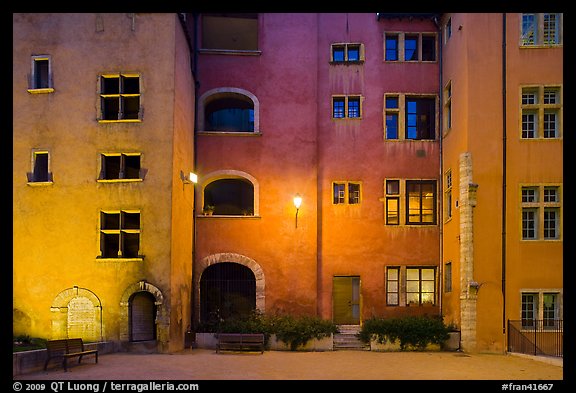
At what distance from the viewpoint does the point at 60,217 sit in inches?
858

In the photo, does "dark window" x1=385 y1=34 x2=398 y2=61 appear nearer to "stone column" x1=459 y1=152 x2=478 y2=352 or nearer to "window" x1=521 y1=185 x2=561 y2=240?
"stone column" x1=459 y1=152 x2=478 y2=352

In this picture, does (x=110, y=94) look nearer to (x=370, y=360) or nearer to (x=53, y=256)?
(x=53, y=256)

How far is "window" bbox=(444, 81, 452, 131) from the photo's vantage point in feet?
80.2

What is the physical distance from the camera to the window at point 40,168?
22.0 m

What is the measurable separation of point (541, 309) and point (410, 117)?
909 cm

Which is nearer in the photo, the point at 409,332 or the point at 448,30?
the point at 409,332

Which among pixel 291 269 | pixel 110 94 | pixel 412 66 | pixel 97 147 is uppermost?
pixel 412 66

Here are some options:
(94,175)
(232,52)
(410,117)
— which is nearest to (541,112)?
(410,117)

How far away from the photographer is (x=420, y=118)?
26062mm

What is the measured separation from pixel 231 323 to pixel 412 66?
40.5ft

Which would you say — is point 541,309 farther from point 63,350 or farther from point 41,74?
point 41,74

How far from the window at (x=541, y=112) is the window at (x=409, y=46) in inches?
207
